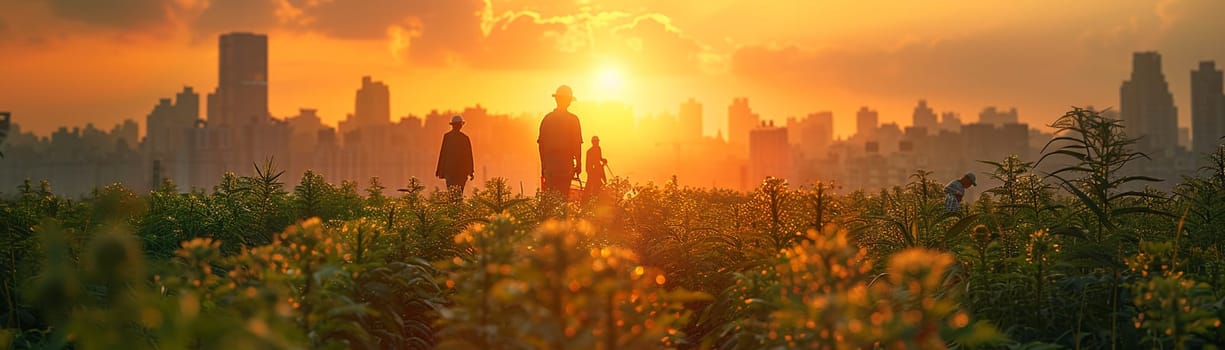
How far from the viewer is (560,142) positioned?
59.2 ft

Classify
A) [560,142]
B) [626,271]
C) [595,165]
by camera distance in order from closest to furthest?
1. [626,271]
2. [560,142]
3. [595,165]

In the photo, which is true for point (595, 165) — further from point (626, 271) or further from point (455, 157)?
point (626, 271)

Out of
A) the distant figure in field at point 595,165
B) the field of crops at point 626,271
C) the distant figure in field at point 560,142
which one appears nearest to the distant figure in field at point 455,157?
the distant figure in field at point 560,142

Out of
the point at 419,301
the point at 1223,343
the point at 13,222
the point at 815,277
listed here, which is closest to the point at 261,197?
the point at 13,222

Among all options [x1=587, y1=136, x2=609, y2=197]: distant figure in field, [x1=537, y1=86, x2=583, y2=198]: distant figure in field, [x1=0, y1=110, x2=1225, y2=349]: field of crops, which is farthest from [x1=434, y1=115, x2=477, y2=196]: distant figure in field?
[x1=587, y1=136, x2=609, y2=197]: distant figure in field

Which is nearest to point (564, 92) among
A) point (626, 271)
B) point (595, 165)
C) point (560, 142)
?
point (560, 142)

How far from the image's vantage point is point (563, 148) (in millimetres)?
18125

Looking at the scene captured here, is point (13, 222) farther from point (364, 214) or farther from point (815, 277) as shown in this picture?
point (815, 277)

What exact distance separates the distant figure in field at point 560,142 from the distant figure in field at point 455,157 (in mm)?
1244

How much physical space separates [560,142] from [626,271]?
12052mm

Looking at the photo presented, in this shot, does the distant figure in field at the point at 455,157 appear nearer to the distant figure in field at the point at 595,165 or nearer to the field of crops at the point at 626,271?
the field of crops at the point at 626,271

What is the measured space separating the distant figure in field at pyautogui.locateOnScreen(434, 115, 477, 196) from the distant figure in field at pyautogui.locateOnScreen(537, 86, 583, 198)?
124cm

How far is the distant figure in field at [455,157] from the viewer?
59.8ft

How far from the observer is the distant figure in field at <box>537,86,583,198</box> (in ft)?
59.0
